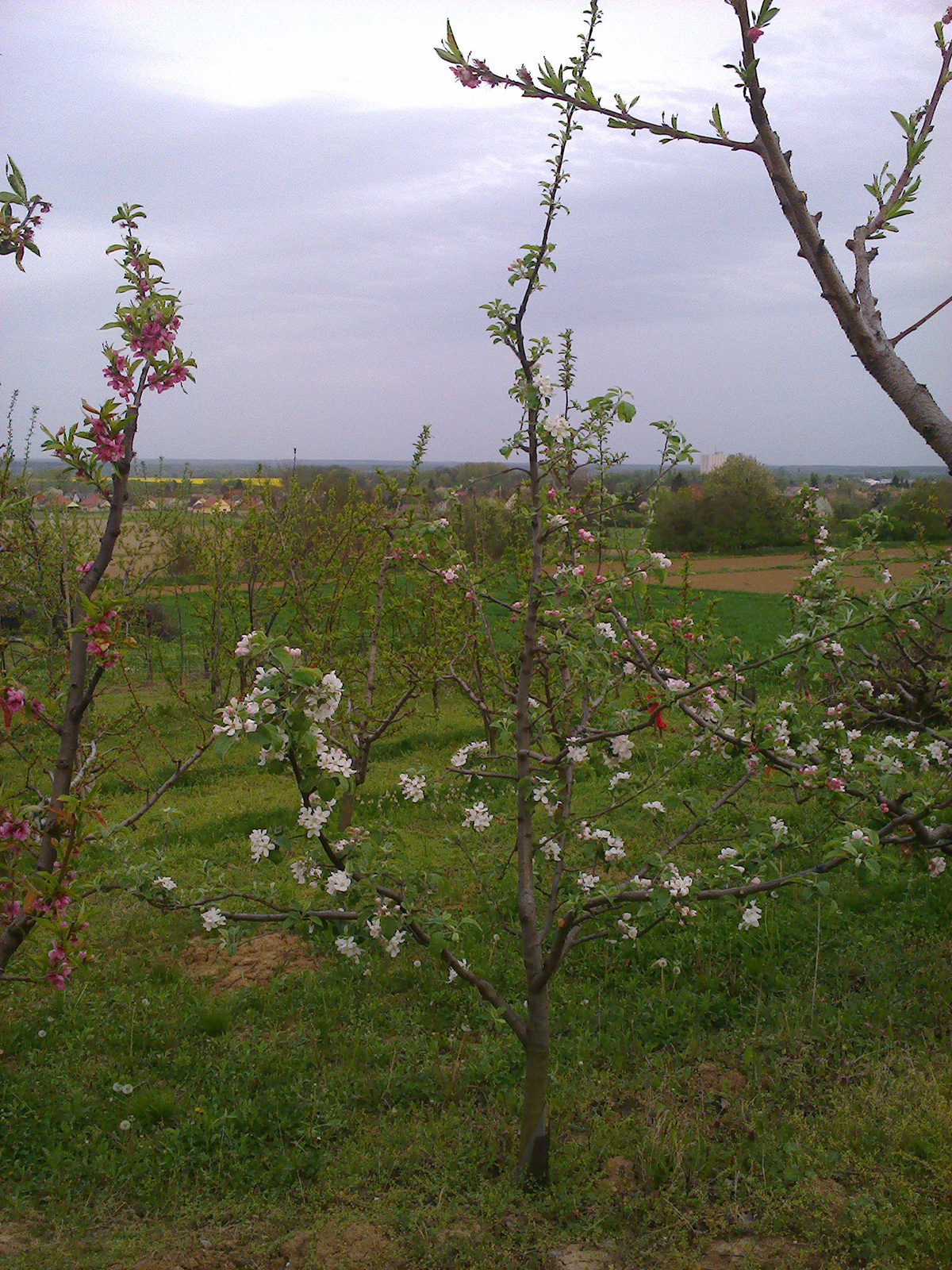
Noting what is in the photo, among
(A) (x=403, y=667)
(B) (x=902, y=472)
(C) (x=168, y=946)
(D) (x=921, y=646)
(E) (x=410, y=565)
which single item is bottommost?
(C) (x=168, y=946)

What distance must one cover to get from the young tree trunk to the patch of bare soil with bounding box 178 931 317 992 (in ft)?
6.55

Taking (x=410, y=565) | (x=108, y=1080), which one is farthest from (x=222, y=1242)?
(x=410, y=565)

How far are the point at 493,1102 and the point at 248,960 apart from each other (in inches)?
74.4

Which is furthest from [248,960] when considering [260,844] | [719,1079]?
[719,1079]

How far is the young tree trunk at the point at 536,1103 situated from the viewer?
9.86 ft

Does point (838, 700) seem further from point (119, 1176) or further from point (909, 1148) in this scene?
point (119, 1176)

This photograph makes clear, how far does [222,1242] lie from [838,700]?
355cm

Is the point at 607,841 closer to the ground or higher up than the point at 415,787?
closer to the ground

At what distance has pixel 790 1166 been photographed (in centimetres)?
302

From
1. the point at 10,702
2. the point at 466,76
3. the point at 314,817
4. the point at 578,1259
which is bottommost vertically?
the point at 578,1259

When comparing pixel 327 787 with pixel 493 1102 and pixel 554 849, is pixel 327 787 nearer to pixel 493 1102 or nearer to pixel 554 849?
pixel 554 849

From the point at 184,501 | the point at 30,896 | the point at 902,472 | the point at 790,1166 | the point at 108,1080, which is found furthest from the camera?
the point at 184,501

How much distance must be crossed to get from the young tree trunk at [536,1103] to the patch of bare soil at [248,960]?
2.00 m

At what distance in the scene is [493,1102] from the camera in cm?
353
